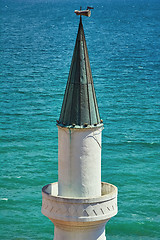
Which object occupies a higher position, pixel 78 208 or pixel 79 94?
pixel 79 94

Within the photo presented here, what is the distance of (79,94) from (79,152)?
1816mm

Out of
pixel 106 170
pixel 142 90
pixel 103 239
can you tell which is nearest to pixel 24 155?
pixel 106 170

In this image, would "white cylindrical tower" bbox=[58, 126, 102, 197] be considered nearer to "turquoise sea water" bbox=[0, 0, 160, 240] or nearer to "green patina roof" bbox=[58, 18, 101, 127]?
"green patina roof" bbox=[58, 18, 101, 127]

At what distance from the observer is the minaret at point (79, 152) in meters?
20.9

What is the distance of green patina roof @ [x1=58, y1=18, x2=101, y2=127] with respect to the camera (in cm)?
2088

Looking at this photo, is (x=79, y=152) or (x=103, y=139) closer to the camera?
(x=79, y=152)

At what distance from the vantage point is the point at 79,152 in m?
20.9

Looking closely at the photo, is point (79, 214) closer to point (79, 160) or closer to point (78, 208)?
point (78, 208)

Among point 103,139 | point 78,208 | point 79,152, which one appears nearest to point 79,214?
point 78,208

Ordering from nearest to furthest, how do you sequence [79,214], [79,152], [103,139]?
1. [79,152]
2. [79,214]
3. [103,139]

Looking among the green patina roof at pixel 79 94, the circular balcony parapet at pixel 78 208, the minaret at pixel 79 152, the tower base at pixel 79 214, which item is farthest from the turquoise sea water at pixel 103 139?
the green patina roof at pixel 79 94

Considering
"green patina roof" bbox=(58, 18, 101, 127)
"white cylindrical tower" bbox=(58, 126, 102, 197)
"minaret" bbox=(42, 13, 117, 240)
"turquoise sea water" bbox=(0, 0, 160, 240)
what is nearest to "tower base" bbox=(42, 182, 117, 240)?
"minaret" bbox=(42, 13, 117, 240)

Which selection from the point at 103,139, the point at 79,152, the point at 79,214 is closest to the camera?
the point at 79,152

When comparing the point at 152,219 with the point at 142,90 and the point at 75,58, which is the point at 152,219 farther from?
the point at 142,90
